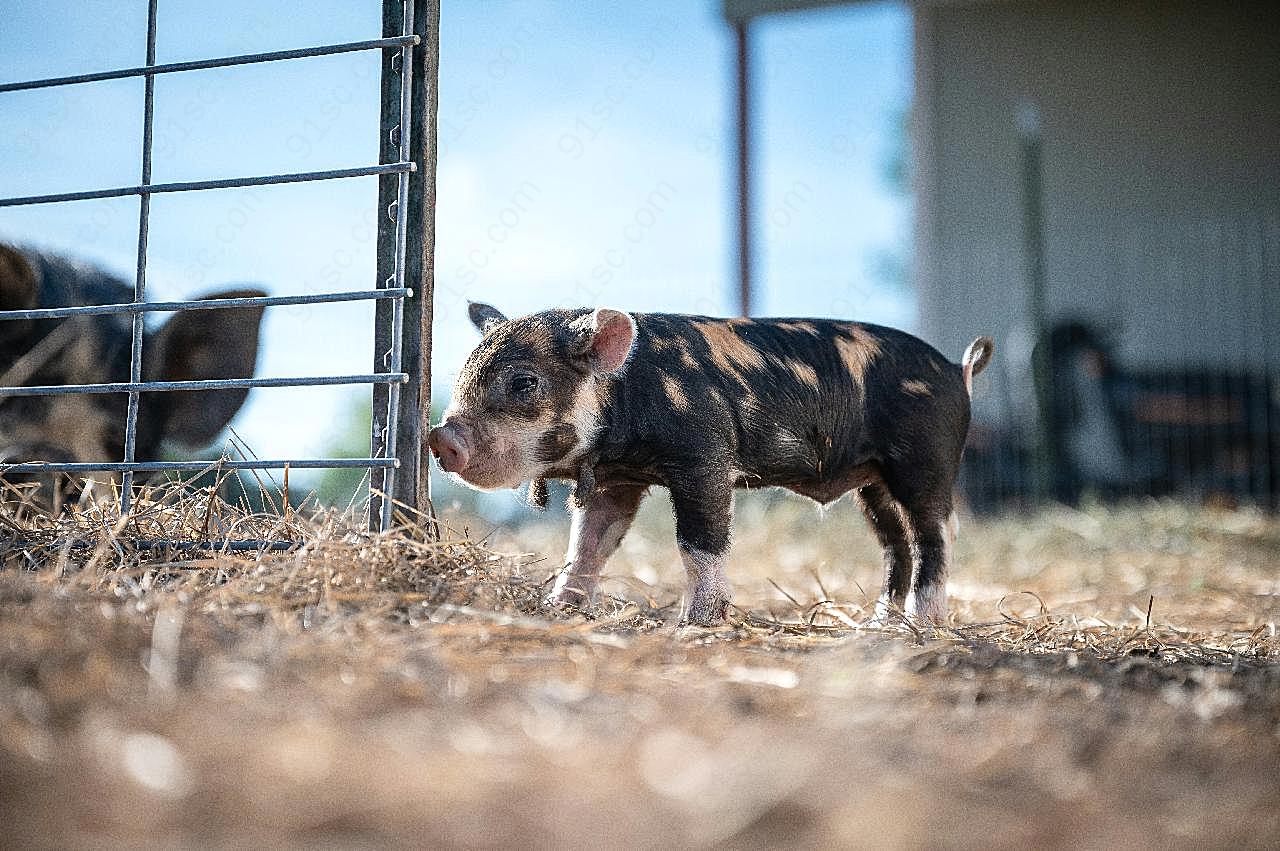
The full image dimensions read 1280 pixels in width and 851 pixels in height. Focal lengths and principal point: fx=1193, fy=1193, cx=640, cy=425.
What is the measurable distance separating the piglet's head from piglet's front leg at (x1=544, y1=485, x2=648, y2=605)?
249 mm

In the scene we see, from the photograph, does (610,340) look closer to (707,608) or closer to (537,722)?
(707,608)

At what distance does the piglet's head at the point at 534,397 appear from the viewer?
267cm

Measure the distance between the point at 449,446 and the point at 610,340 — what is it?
0.43 meters

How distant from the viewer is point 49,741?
1.13m

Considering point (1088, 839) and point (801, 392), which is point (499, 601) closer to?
point (801, 392)

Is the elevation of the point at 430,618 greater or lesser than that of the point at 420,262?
lesser

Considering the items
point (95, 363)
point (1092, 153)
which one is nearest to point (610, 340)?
point (95, 363)

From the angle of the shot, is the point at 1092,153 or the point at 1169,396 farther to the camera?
the point at 1092,153

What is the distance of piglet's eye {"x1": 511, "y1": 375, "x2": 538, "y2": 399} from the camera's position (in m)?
2.69

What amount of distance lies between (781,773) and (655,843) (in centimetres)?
18

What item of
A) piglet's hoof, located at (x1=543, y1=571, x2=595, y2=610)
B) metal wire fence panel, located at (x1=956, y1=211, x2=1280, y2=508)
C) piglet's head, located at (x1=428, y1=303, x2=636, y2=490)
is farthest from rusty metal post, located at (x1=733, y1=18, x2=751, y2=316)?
piglet's head, located at (x1=428, y1=303, x2=636, y2=490)

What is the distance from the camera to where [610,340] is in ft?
8.84

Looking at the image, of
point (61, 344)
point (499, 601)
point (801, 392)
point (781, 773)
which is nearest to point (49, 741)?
point (781, 773)

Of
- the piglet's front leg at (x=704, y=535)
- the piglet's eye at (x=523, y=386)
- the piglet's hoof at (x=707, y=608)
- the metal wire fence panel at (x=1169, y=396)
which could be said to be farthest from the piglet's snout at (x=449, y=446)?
the metal wire fence panel at (x=1169, y=396)
